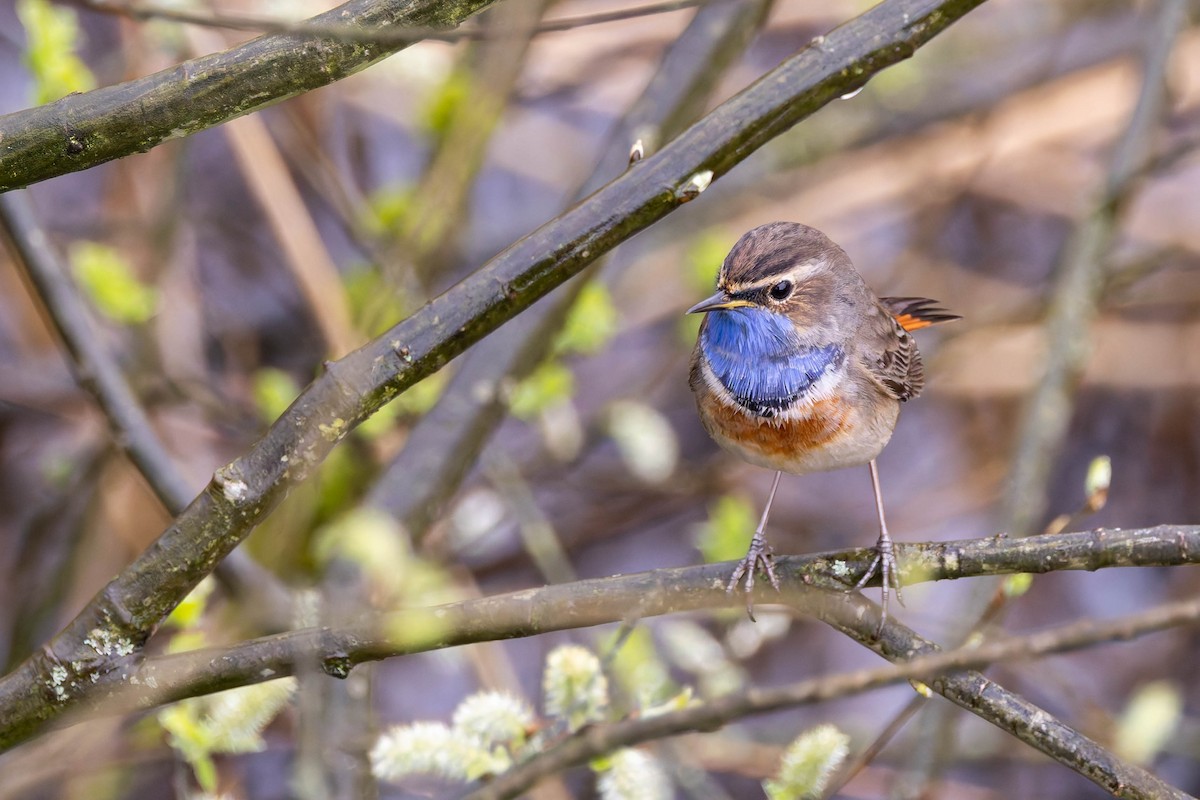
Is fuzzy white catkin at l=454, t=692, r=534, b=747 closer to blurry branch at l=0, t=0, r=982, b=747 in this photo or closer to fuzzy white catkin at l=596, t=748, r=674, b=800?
fuzzy white catkin at l=596, t=748, r=674, b=800

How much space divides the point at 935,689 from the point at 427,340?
4.08ft

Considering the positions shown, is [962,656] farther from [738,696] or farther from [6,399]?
[6,399]

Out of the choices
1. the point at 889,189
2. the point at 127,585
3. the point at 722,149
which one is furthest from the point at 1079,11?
the point at 127,585

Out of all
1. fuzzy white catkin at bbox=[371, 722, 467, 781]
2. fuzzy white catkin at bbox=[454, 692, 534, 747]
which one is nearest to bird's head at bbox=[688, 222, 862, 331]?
fuzzy white catkin at bbox=[454, 692, 534, 747]

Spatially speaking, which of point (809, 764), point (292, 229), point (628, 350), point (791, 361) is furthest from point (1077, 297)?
point (292, 229)

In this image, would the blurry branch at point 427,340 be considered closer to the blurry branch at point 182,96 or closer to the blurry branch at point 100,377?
the blurry branch at point 182,96

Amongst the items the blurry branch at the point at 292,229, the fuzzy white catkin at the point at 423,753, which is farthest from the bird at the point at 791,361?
the blurry branch at the point at 292,229

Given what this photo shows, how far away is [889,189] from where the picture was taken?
6.83 m

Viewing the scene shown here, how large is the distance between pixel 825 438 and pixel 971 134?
161 inches

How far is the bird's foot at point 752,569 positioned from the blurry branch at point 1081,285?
6.36 ft

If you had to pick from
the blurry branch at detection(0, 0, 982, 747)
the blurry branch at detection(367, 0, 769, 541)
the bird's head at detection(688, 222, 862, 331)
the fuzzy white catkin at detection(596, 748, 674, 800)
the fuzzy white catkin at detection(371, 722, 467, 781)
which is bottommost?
the fuzzy white catkin at detection(596, 748, 674, 800)

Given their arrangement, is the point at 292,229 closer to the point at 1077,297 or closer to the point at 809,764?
the point at 1077,297

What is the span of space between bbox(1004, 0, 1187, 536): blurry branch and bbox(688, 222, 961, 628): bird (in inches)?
56.5

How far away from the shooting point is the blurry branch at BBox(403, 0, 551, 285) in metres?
4.35
